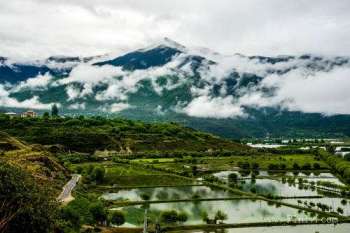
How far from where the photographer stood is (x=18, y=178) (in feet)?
192

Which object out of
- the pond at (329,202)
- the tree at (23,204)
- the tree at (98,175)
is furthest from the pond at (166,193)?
the tree at (23,204)

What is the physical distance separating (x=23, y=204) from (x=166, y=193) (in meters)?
73.5

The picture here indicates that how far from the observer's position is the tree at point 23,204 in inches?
2141

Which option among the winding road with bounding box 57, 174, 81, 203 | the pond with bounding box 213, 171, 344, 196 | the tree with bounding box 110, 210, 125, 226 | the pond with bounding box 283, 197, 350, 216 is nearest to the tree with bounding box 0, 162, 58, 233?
the tree with bounding box 110, 210, 125, 226

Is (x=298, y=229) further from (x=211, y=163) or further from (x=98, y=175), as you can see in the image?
(x=211, y=163)

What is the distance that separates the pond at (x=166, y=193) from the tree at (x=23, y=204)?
59.5 m

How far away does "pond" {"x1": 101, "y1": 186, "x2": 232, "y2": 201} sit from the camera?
120062mm

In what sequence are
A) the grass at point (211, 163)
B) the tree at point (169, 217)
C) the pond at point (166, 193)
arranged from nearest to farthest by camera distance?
the tree at point (169, 217) → the pond at point (166, 193) → the grass at point (211, 163)

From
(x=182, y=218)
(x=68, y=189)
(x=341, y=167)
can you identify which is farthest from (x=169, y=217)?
(x=341, y=167)

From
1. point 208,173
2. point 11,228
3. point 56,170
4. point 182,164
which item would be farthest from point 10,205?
point 182,164

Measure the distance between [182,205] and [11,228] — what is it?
6033cm

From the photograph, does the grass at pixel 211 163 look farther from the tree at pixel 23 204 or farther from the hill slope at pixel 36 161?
the tree at pixel 23 204

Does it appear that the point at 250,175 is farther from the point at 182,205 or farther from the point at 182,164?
the point at 182,205

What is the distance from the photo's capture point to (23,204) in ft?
182
